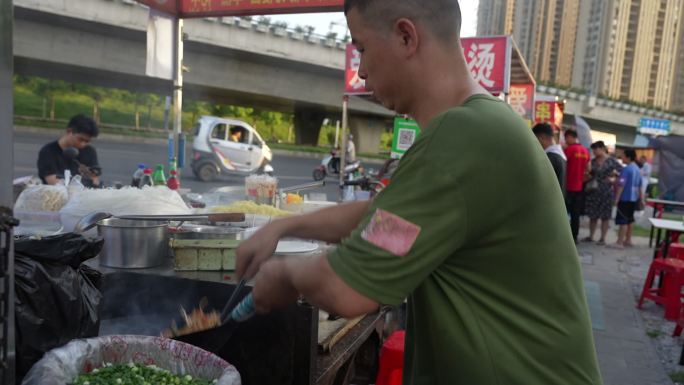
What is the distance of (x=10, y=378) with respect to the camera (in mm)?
1271

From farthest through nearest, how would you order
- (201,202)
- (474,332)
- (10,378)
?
(201,202), (10,378), (474,332)

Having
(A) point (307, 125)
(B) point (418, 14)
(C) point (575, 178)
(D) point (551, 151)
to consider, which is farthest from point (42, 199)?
(A) point (307, 125)

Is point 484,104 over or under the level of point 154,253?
over

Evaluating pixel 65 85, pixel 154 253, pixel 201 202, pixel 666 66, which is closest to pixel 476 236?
pixel 154 253

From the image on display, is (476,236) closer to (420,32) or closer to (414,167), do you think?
(414,167)

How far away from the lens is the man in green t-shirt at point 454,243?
981 mm

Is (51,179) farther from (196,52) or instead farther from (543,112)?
(196,52)

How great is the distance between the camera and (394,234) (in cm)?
98

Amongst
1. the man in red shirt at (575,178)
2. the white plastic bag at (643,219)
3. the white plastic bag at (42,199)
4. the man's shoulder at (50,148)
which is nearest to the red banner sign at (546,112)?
the white plastic bag at (643,219)

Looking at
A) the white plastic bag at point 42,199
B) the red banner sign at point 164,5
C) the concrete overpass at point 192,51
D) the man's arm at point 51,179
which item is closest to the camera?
the white plastic bag at point 42,199

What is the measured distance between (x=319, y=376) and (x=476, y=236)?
1.44m

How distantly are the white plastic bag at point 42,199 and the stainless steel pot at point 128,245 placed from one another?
962 millimetres

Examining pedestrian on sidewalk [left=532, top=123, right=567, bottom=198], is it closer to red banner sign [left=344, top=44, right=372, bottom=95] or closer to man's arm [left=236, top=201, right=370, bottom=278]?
red banner sign [left=344, top=44, right=372, bottom=95]

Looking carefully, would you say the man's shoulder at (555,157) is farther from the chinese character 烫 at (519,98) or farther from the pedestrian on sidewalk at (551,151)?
the chinese character 烫 at (519,98)
